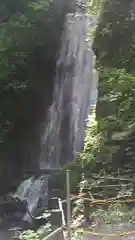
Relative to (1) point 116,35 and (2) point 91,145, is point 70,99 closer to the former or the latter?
(1) point 116,35

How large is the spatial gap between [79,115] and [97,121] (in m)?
2.86

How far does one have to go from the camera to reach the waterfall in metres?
9.91

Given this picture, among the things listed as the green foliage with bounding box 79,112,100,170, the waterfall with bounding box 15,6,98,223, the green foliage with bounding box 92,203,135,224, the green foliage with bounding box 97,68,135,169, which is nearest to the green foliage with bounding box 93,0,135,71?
the green foliage with bounding box 97,68,135,169

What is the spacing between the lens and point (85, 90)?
10.4m

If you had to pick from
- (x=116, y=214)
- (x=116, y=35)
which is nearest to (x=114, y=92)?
(x=116, y=35)

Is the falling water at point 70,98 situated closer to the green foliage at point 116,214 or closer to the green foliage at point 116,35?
the green foliage at point 116,35

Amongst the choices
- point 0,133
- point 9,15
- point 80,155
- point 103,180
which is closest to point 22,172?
point 0,133

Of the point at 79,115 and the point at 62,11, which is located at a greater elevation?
the point at 62,11

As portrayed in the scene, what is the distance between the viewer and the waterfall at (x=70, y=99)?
9914 millimetres

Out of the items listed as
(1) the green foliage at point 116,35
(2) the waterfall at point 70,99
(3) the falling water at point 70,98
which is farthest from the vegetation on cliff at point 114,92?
(3) the falling water at point 70,98

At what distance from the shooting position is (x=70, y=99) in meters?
10.7

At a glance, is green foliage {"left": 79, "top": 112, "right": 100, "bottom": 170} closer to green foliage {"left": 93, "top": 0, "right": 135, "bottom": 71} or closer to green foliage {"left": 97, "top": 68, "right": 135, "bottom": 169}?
green foliage {"left": 97, "top": 68, "right": 135, "bottom": 169}

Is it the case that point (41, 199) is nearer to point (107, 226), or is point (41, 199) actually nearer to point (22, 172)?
point (22, 172)

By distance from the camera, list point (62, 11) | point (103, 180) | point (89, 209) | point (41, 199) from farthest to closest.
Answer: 1. point (62, 11)
2. point (41, 199)
3. point (103, 180)
4. point (89, 209)
